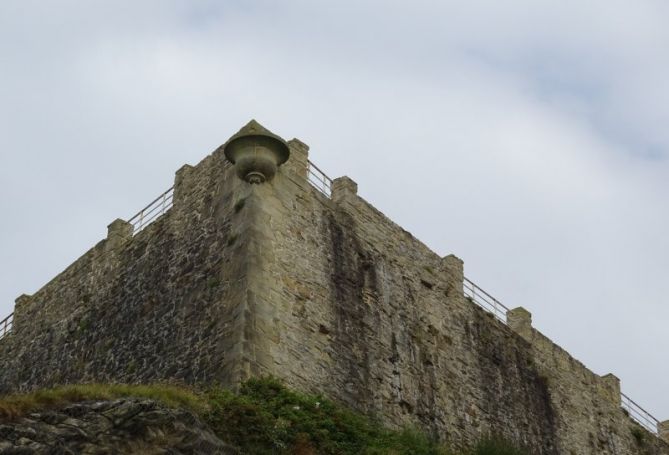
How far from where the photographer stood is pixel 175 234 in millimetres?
26875

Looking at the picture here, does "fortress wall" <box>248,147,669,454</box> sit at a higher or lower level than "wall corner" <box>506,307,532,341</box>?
lower

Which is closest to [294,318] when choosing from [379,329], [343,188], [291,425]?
[379,329]

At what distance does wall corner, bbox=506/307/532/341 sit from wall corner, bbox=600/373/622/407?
3534 mm

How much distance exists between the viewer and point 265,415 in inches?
822

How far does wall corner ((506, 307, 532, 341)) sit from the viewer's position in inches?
1254

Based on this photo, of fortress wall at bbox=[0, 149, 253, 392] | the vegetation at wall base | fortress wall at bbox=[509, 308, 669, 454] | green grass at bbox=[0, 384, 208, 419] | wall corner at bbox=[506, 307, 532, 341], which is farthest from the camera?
wall corner at bbox=[506, 307, 532, 341]

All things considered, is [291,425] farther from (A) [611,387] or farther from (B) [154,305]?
(A) [611,387]

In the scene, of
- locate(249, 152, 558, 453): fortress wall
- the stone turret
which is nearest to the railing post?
locate(249, 152, 558, 453): fortress wall

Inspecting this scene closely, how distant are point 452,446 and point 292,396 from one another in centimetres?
581

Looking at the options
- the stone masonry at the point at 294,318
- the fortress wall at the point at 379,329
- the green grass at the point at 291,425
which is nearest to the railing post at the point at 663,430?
the stone masonry at the point at 294,318

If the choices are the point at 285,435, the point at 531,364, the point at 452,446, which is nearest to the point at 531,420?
the point at 531,364

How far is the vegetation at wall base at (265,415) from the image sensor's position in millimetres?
19203

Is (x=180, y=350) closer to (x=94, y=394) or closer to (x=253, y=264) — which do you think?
(x=253, y=264)

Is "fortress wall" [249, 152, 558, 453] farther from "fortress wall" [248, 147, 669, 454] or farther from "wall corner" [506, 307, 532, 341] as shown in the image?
"wall corner" [506, 307, 532, 341]
